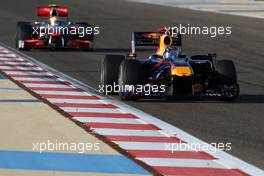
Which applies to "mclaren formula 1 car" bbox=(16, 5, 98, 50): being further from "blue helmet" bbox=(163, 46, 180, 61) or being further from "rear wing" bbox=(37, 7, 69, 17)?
"blue helmet" bbox=(163, 46, 180, 61)

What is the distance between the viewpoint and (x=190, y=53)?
24.2 meters

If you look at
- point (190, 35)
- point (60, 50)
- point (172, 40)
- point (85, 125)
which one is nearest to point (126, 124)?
point (85, 125)

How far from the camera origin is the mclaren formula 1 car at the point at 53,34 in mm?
22953

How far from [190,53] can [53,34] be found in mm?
3952

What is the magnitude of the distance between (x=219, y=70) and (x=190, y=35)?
17.0 m

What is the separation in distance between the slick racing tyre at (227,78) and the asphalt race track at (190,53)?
0.50 feet

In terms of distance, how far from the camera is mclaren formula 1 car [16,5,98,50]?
23.0m

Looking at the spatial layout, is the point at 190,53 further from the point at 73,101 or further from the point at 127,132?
the point at 127,132

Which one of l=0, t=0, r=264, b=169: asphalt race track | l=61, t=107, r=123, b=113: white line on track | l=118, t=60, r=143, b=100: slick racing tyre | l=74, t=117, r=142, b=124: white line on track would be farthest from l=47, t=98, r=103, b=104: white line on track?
l=74, t=117, r=142, b=124: white line on track

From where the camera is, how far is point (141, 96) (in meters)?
13.2

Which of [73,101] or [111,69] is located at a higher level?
[111,69]

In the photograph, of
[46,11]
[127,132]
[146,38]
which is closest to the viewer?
[127,132]

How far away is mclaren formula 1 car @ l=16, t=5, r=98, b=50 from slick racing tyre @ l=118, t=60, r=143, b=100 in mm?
9723

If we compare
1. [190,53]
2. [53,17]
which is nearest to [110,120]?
[53,17]
